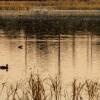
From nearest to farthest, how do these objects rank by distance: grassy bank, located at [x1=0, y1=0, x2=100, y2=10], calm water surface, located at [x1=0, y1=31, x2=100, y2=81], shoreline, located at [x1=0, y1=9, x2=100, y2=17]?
1. calm water surface, located at [x1=0, y1=31, x2=100, y2=81]
2. shoreline, located at [x1=0, y1=9, x2=100, y2=17]
3. grassy bank, located at [x1=0, y1=0, x2=100, y2=10]

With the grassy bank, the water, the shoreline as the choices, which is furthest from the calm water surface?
the grassy bank

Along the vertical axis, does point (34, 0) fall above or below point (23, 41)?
above

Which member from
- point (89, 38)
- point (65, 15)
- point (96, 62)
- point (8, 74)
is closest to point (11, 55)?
point (96, 62)

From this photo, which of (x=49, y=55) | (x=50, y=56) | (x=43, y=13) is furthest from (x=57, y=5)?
(x=50, y=56)

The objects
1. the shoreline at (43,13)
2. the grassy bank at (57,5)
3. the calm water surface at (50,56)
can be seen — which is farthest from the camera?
the grassy bank at (57,5)

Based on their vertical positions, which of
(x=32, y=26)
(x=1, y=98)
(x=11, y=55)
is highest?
(x=32, y=26)

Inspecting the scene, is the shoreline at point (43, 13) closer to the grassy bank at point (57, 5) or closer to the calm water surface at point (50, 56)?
the grassy bank at point (57, 5)

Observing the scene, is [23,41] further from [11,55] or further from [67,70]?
[67,70]

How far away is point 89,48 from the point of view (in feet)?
103

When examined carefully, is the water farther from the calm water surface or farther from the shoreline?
the shoreline

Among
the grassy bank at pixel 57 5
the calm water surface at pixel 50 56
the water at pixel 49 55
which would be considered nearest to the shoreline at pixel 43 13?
the grassy bank at pixel 57 5

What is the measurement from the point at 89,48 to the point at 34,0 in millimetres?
65174

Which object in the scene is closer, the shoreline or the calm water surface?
the calm water surface

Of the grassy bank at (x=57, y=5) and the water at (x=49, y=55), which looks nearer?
the water at (x=49, y=55)
